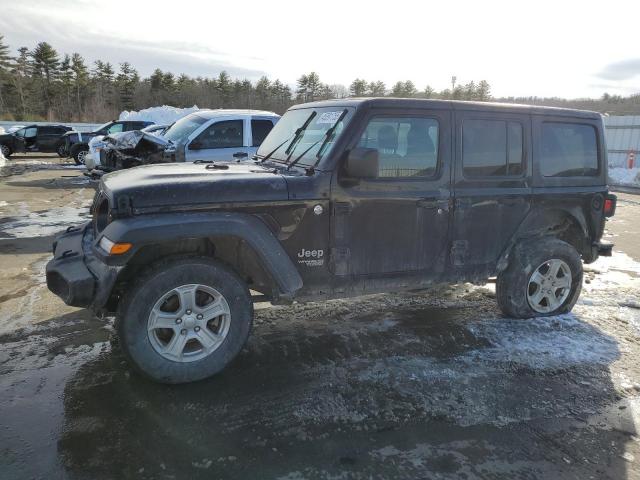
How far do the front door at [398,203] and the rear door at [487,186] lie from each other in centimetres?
16

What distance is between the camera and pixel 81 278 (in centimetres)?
324

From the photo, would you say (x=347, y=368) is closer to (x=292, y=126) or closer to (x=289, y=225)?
(x=289, y=225)

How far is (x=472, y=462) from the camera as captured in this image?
2699 millimetres

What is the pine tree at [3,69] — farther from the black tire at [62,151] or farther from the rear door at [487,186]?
the rear door at [487,186]

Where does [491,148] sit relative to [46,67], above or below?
below

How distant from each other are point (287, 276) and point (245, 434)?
1149 millimetres

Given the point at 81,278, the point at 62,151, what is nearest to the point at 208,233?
the point at 81,278

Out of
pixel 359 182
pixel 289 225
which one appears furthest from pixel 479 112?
pixel 289 225

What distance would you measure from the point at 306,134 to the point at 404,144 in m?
0.89

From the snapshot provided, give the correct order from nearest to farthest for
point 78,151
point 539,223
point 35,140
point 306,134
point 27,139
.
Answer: point 306,134
point 539,223
point 78,151
point 27,139
point 35,140

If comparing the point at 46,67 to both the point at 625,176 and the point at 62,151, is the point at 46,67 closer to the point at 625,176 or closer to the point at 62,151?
the point at 62,151

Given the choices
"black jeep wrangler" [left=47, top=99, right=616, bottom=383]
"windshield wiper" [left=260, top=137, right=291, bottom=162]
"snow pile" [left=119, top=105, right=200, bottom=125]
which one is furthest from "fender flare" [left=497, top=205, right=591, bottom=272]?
"snow pile" [left=119, top=105, right=200, bottom=125]

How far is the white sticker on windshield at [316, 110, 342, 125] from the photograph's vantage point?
13.1 ft

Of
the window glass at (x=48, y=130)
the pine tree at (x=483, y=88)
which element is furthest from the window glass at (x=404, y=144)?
the pine tree at (x=483, y=88)
